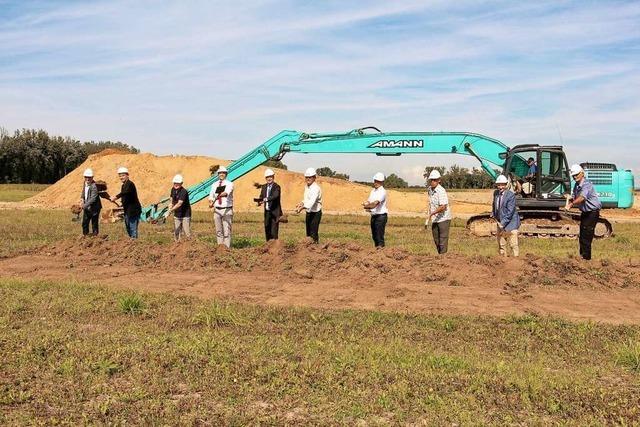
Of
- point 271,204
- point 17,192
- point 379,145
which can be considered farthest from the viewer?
point 17,192

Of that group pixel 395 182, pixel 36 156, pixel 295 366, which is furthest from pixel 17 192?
pixel 295 366

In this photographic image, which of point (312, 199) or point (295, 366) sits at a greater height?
point (312, 199)

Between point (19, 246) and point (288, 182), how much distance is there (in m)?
27.4

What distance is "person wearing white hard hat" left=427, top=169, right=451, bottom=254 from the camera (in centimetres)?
1154

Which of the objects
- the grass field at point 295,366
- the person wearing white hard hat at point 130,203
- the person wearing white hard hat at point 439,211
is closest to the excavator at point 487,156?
the person wearing white hard hat at point 130,203

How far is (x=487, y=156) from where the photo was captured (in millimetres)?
17781

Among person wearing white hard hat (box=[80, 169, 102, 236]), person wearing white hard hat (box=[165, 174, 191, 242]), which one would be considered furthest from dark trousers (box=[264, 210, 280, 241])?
person wearing white hard hat (box=[80, 169, 102, 236])

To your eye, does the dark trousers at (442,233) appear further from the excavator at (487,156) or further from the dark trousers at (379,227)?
the excavator at (487,156)

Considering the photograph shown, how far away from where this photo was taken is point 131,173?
39.7 meters

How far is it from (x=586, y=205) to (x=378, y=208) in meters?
3.67

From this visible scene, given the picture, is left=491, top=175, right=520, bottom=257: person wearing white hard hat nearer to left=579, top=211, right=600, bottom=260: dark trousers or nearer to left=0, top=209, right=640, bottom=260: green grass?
left=0, top=209, right=640, bottom=260: green grass

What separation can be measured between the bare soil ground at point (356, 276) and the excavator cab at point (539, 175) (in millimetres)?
7592

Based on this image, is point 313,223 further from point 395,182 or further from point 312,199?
point 395,182

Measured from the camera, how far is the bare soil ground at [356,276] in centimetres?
807
